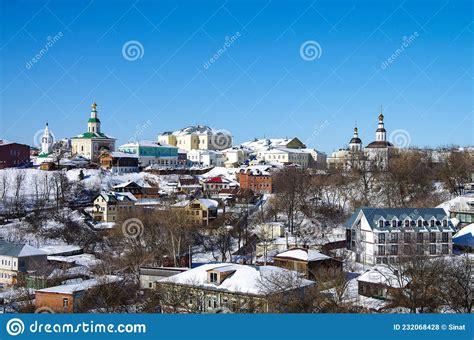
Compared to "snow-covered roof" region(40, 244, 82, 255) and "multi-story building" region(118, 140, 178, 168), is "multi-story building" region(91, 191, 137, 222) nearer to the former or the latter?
"snow-covered roof" region(40, 244, 82, 255)

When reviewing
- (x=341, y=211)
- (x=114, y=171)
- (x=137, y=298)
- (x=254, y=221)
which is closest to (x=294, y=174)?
(x=341, y=211)

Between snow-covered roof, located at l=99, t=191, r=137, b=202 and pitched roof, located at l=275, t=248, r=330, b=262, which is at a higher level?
snow-covered roof, located at l=99, t=191, r=137, b=202

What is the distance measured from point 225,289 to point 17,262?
740cm

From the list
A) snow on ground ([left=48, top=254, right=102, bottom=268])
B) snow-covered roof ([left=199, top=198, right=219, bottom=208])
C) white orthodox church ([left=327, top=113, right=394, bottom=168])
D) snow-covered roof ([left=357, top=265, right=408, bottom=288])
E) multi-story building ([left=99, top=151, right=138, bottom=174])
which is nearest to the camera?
snow-covered roof ([left=357, top=265, right=408, bottom=288])

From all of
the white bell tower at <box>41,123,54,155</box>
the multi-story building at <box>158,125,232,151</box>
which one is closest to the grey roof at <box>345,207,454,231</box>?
the white bell tower at <box>41,123,54,155</box>

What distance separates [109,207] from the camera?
846 inches

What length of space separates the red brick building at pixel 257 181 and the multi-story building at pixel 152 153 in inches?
313

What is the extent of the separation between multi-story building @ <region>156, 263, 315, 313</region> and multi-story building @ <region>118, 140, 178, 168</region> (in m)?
23.5

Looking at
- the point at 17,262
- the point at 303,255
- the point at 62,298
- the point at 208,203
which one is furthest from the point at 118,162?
the point at 62,298

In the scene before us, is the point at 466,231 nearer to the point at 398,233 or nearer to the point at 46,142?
the point at 398,233

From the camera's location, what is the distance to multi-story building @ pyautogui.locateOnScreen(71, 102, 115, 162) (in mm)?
32656

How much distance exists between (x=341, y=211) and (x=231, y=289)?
514 inches

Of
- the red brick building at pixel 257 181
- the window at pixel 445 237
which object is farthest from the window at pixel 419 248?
the red brick building at pixel 257 181

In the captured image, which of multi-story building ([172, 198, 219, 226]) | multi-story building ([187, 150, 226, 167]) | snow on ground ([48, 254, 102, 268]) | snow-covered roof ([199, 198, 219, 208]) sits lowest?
snow on ground ([48, 254, 102, 268])
